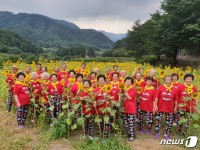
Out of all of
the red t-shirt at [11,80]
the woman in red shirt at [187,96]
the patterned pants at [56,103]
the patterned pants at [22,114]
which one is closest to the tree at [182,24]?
the red t-shirt at [11,80]

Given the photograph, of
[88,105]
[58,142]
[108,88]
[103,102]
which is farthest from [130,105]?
[58,142]

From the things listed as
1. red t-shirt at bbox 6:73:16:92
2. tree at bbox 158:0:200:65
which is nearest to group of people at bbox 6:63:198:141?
red t-shirt at bbox 6:73:16:92

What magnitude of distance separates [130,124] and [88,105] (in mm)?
1081

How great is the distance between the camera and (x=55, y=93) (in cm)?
796

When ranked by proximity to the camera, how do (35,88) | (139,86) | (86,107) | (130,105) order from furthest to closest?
(35,88), (139,86), (130,105), (86,107)

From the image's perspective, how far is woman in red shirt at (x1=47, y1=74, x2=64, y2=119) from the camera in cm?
795

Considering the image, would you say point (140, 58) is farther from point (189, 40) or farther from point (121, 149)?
point (121, 149)

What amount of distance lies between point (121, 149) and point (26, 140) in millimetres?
2274

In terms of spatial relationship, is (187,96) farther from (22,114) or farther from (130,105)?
(22,114)

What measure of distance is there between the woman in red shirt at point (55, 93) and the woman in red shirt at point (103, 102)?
1.53 meters

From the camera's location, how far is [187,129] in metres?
7.30

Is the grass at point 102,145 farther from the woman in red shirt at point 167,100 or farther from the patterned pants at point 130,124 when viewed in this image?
the woman in red shirt at point 167,100

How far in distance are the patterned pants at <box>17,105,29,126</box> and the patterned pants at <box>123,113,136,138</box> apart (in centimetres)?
279

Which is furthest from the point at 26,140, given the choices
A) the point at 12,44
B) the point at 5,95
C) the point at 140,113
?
the point at 12,44
